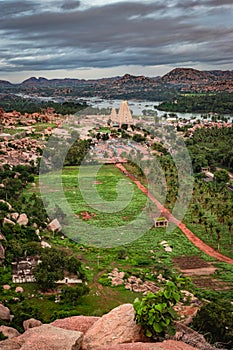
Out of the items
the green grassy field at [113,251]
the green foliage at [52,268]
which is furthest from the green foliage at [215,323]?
the green foliage at [52,268]

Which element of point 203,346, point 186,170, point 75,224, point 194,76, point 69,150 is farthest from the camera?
point 194,76

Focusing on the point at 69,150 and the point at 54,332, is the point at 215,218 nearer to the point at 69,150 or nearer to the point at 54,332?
the point at 54,332

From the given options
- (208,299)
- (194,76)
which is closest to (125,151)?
(208,299)

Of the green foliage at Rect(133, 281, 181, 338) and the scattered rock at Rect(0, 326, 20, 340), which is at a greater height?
the green foliage at Rect(133, 281, 181, 338)

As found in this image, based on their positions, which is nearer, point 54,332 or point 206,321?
point 54,332

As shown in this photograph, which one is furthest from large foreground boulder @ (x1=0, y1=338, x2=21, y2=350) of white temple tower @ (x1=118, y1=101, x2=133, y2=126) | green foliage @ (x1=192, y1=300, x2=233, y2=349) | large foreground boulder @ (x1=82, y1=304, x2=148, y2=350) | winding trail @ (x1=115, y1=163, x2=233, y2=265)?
white temple tower @ (x1=118, y1=101, x2=133, y2=126)

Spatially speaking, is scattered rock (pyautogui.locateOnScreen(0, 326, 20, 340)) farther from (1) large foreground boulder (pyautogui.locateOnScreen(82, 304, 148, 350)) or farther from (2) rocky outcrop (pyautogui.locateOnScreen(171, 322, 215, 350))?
(2) rocky outcrop (pyautogui.locateOnScreen(171, 322, 215, 350))

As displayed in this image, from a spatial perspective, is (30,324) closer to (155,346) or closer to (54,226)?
(155,346)
